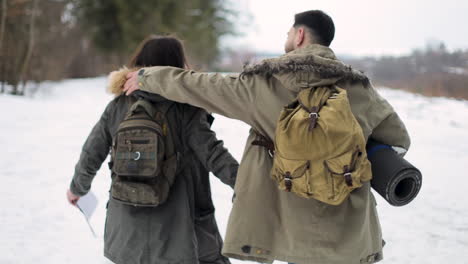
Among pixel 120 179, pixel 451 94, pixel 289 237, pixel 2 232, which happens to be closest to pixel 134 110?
pixel 120 179

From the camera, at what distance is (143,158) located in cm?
196

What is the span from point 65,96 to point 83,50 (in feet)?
29.8

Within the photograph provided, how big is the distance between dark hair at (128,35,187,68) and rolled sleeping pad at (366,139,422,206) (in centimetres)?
107

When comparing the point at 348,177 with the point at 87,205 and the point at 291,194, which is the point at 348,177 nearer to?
the point at 291,194

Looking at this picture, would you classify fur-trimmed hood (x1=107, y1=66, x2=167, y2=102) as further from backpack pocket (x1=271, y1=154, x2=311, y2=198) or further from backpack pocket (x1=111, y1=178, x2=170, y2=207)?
backpack pocket (x1=271, y1=154, x2=311, y2=198)

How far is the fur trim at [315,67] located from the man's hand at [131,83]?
26.1 inches

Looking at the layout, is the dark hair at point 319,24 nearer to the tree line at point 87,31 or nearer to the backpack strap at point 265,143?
the backpack strap at point 265,143

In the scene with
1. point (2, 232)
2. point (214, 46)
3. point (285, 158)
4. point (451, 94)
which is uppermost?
point (214, 46)

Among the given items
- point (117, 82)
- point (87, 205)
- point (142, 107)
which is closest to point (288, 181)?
point (142, 107)

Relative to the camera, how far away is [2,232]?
3883mm

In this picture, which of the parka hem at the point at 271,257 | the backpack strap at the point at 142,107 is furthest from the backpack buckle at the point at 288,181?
the backpack strap at the point at 142,107

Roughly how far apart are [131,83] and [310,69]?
0.91m

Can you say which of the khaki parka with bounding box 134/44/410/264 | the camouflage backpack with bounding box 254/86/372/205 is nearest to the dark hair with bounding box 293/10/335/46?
the khaki parka with bounding box 134/44/410/264

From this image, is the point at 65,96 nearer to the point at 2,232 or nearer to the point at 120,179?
the point at 2,232
